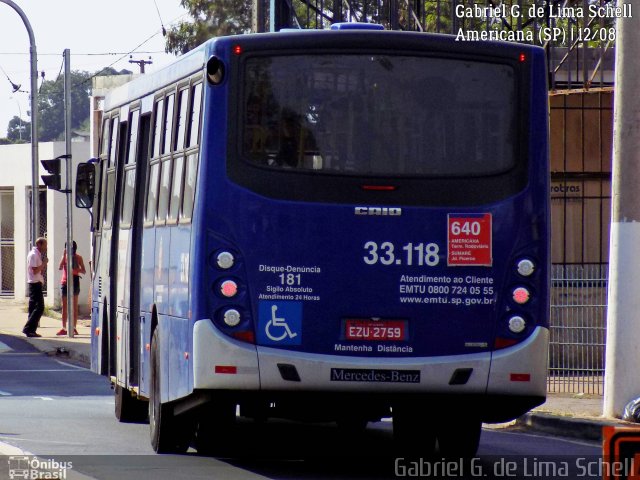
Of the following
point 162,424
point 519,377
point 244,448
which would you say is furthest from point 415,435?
point 519,377

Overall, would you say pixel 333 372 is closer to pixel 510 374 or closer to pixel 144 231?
pixel 510 374

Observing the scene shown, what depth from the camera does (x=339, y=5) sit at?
19125mm

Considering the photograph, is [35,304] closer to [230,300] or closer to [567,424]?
[567,424]

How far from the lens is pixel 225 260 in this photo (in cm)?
995

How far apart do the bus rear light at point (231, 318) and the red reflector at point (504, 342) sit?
174 centimetres

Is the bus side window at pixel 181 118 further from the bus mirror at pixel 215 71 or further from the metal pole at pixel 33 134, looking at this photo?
the metal pole at pixel 33 134

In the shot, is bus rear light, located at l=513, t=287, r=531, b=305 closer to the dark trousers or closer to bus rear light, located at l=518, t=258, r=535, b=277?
bus rear light, located at l=518, t=258, r=535, b=277

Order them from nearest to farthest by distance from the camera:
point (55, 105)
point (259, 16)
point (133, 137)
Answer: point (133, 137)
point (259, 16)
point (55, 105)

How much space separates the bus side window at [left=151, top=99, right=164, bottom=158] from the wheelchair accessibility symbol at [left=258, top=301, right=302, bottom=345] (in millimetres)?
2487

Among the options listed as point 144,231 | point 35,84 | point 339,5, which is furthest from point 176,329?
point 35,84

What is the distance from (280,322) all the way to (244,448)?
2494 millimetres

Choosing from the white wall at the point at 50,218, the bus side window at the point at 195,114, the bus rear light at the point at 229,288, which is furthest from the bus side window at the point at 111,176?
the white wall at the point at 50,218

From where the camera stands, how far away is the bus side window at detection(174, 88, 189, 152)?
10.9 m

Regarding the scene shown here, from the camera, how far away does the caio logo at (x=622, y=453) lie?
216 inches
